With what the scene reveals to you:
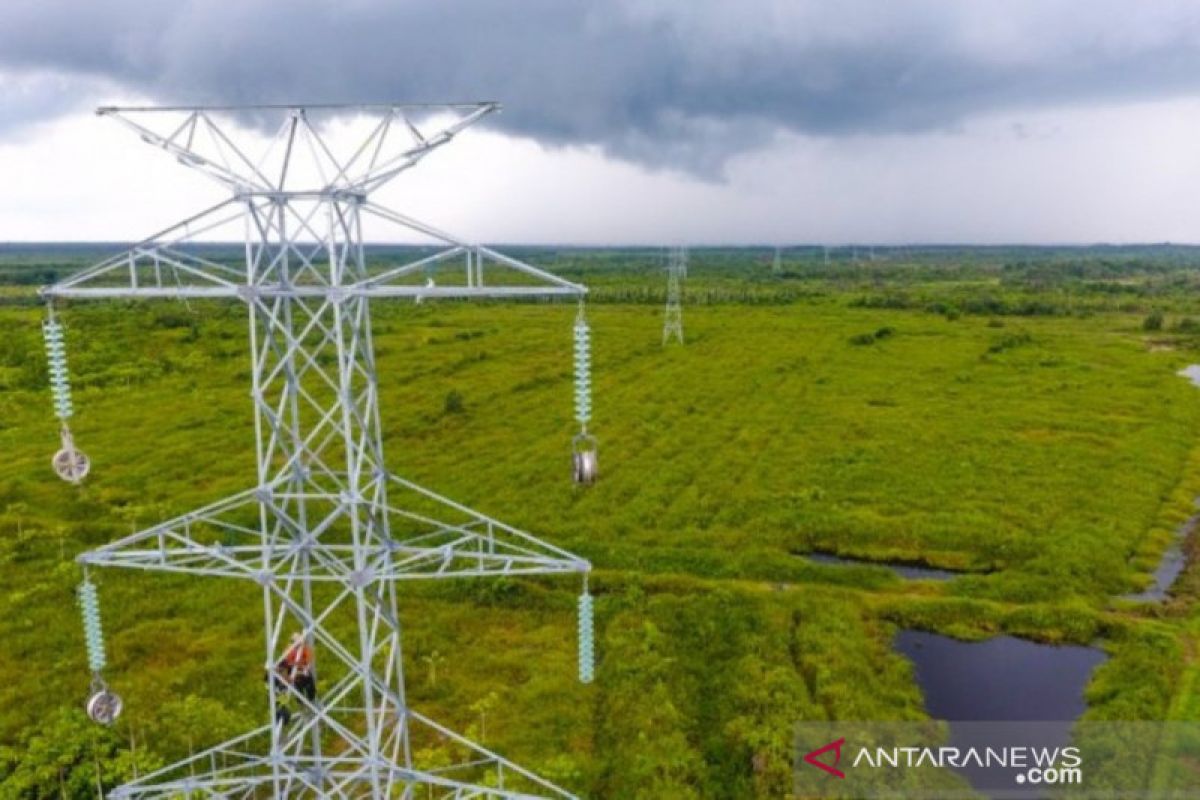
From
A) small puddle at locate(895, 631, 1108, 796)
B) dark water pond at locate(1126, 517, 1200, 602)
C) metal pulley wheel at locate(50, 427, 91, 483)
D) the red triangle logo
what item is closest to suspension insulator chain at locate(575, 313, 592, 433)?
metal pulley wheel at locate(50, 427, 91, 483)

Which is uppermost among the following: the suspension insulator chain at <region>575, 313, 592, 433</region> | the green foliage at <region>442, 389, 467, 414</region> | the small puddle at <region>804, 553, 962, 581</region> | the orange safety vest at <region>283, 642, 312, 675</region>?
the suspension insulator chain at <region>575, 313, 592, 433</region>

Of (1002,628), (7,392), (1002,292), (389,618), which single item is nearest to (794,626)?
(1002,628)

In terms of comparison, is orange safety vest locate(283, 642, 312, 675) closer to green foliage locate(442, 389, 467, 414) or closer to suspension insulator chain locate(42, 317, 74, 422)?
suspension insulator chain locate(42, 317, 74, 422)

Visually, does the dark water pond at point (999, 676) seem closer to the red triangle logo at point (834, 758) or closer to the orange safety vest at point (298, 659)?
the red triangle logo at point (834, 758)

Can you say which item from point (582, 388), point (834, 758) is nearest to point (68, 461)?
point (582, 388)

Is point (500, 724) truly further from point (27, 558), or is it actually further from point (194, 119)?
point (27, 558)
